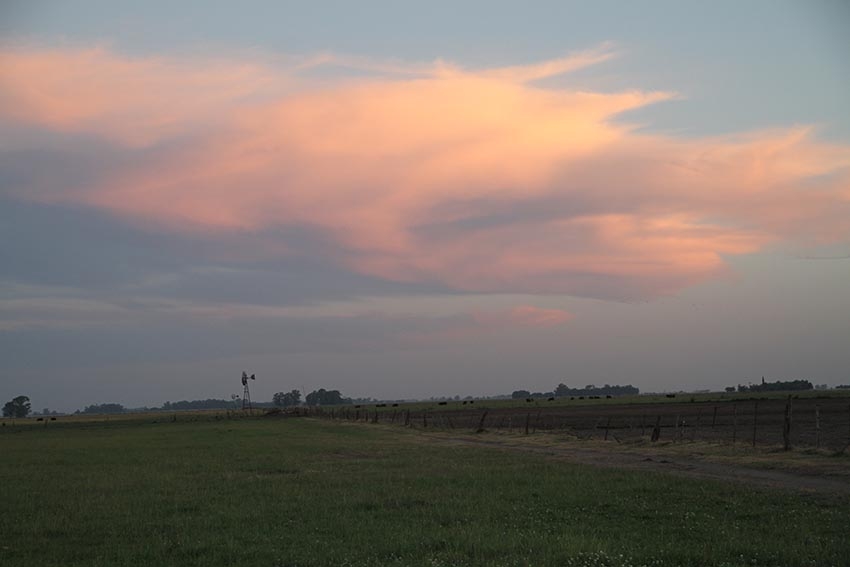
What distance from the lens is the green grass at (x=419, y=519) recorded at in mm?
14977

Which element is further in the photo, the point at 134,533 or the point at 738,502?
the point at 738,502

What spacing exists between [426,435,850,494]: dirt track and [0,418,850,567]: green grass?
2.20 m

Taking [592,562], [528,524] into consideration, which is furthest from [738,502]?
[592,562]

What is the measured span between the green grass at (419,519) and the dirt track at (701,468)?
7.23ft

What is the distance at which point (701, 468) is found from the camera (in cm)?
2945

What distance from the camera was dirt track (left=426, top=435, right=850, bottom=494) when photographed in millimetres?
23859

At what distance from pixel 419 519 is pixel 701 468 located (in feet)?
48.0

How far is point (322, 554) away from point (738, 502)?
10.8 meters

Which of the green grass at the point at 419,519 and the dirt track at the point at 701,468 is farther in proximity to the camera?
the dirt track at the point at 701,468

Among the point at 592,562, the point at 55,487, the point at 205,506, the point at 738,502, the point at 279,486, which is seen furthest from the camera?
the point at 55,487

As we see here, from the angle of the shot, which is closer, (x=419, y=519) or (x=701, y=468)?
(x=419, y=519)

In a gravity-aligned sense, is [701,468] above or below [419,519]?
below

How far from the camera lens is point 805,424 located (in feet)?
207

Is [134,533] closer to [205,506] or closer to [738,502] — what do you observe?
[205,506]
